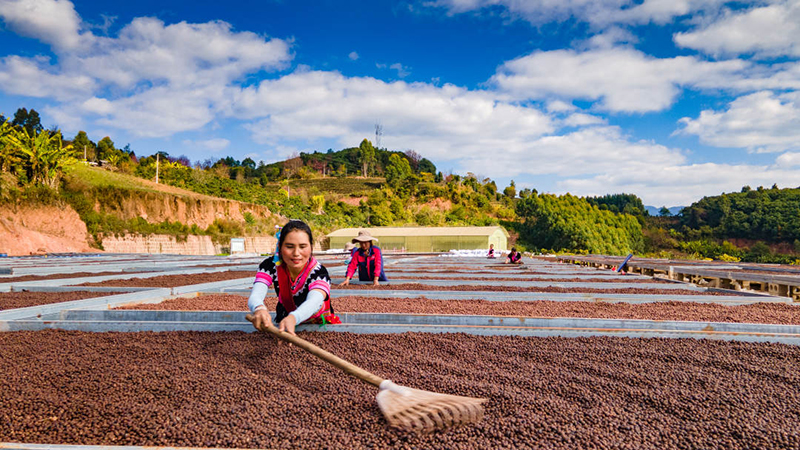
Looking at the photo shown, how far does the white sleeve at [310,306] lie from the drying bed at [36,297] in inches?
118

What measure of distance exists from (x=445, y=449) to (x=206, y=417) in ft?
2.95

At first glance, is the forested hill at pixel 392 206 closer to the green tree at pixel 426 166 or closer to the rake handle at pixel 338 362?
the rake handle at pixel 338 362

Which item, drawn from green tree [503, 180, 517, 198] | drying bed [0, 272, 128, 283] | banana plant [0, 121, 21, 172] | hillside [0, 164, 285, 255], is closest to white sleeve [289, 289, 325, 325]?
drying bed [0, 272, 128, 283]

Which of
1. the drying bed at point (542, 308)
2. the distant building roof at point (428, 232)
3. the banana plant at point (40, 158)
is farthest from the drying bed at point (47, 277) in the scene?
the distant building roof at point (428, 232)

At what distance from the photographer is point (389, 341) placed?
2.57 meters

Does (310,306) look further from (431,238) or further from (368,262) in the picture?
(431,238)

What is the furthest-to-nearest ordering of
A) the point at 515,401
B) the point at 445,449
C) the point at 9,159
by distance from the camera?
the point at 9,159, the point at 515,401, the point at 445,449

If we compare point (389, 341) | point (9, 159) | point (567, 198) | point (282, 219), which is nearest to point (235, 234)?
point (282, 219)

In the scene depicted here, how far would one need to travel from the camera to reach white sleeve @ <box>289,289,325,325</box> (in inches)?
88.3

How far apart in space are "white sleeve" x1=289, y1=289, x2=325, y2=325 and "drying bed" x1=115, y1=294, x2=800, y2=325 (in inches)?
48.1

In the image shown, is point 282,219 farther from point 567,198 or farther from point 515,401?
point 515,401

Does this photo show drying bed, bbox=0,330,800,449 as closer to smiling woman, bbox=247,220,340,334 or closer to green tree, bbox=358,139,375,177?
smiling woman, bbox=247,220,340,334

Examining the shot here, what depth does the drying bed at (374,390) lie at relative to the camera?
58.7 inches

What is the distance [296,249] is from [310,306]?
1.06 ft
